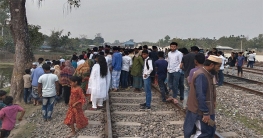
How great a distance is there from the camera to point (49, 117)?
25.9ft

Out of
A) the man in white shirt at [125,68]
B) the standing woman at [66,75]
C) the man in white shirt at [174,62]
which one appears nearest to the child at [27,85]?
the standing woman at [66,75]

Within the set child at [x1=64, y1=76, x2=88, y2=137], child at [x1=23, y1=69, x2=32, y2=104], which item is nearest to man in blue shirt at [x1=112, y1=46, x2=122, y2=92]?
child at [x1=23, y1=69, x2=32, y2=104]

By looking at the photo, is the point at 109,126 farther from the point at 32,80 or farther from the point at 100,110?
the point at 32,80

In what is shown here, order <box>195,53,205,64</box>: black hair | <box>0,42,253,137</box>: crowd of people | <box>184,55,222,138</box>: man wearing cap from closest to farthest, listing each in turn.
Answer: <box>184,55,222,138</box>: man wearing cap, <box>0,42,253,137</box>: crowd of people, <box>195,53,205,64</box>: black hair

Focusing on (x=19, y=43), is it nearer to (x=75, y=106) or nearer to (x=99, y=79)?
(x=99, y=79)

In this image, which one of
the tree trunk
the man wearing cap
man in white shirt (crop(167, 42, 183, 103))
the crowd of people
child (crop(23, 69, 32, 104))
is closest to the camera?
the man wearing cap

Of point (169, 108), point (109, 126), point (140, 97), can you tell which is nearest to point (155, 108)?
point (169, 108)

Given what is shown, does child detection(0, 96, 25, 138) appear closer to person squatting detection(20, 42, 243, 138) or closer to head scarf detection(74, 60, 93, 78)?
person squatting detection(20, 42, 243, 138)

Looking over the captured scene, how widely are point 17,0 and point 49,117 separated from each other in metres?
5.19

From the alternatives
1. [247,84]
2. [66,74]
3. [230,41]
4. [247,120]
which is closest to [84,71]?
[66,74]

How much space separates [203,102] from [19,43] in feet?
28.5

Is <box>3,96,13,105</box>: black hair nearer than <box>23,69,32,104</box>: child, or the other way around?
<box>3,96,13,105</box>: black hair

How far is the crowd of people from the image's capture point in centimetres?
423

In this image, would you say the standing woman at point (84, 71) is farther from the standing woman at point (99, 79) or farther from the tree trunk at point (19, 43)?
the tree trunk at point (19, 43)
